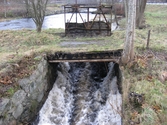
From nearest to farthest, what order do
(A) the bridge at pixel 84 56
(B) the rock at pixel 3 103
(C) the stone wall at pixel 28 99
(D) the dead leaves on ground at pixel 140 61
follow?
(B) the rock at pixel 3 103 → (C) the stone wall at pixel 28 99 → (D) the dead leaves on ground at pixel 140 61 → (A) the bridge at pixel 84 56

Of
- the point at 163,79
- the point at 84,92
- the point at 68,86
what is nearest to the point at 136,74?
the point at 163,79

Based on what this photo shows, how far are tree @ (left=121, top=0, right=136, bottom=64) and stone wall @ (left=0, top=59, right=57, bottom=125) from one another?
4.01 metres

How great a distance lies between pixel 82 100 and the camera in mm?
10305

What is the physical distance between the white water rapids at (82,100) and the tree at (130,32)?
6.11 feet

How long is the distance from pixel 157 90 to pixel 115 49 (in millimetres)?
3948

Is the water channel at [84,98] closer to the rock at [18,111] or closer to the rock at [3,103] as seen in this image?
the rock at [18,111]

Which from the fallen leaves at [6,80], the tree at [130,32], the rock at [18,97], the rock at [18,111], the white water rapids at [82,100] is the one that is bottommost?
the white water rapids at [82,100]

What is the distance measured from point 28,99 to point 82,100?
2.99 metres

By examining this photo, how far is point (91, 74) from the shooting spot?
43.2 feet

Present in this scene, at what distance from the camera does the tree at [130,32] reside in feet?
29.5

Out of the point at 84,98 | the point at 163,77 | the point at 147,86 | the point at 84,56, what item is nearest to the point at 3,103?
the point at 84,98

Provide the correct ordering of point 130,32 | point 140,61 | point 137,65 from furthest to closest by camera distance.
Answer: point 140,61 → point 137,65 → point 130,32

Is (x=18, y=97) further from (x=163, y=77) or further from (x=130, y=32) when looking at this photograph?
(x=163, y=77)

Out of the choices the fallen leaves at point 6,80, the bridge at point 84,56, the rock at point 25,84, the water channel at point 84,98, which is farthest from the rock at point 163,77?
the fallen leaves at point 6,80
